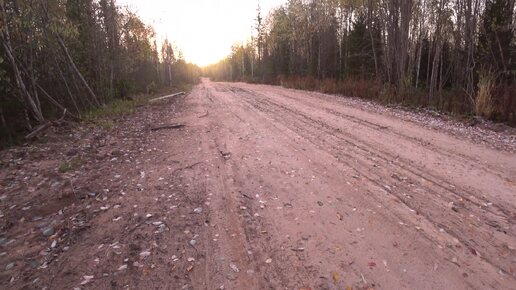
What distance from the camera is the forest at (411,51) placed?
38.8 feet

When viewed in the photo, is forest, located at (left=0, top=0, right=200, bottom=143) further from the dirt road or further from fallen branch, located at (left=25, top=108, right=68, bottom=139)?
the dirt road

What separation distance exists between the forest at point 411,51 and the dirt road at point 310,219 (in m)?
5.86

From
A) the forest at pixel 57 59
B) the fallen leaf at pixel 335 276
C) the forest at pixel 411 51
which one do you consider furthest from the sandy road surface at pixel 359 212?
the forest at pixel 57 59

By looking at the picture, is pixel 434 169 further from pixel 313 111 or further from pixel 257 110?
pixel 257 110

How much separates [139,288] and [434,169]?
4.68 m

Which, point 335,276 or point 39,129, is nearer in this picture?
point 335,276

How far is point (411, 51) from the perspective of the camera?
18312mm

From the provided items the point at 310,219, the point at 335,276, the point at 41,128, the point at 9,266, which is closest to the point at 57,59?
the point at 41,128

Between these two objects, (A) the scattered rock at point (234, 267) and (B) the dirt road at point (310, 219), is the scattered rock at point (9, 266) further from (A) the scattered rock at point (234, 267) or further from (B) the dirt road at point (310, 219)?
(A) the scattered rock at point (234, 267)

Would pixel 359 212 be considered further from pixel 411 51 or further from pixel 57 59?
pixel 411 51

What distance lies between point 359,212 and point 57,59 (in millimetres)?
12843

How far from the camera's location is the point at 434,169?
5.14m

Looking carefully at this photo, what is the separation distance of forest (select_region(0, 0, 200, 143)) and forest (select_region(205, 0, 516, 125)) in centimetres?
1174

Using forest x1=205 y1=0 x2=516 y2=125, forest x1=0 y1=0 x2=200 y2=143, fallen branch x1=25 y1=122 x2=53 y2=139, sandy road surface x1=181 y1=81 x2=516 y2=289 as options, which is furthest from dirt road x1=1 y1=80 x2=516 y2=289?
forest x1=0 y1=0 x2=200 y2=143
